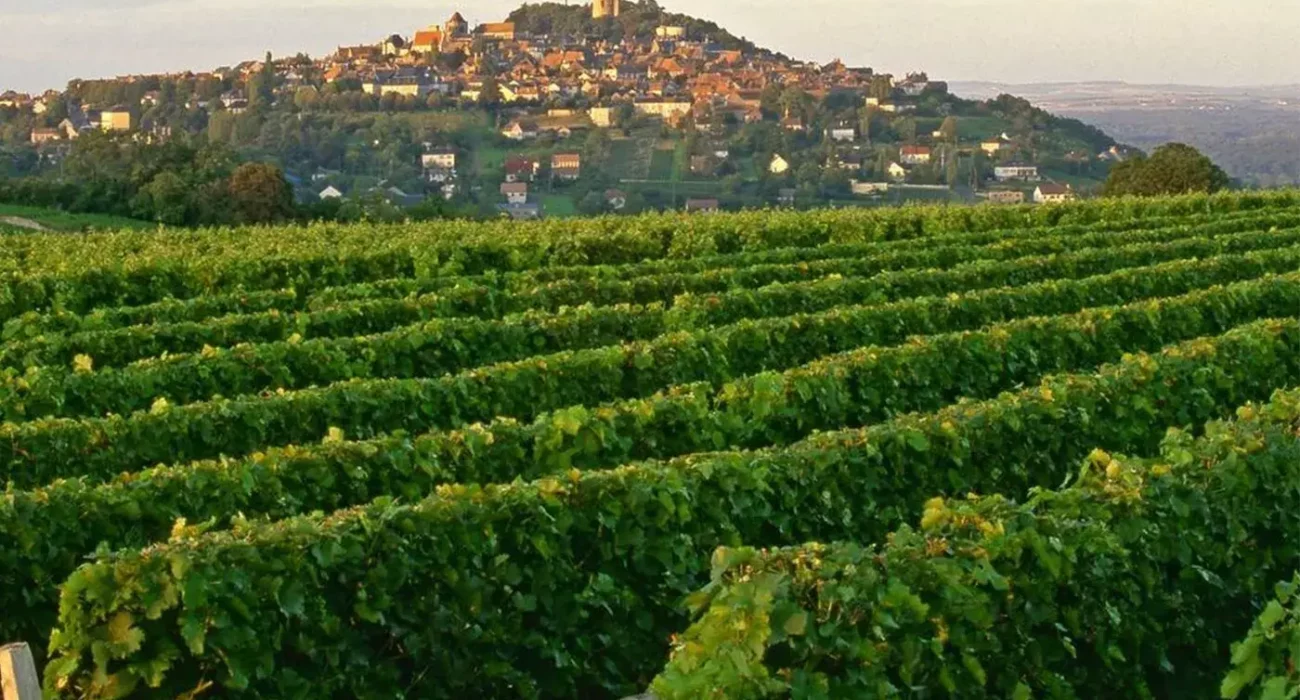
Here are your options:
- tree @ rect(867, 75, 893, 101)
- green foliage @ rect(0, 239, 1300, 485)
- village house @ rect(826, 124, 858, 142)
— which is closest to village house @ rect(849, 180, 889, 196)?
village house @ rect(826, 124, 858, 142)

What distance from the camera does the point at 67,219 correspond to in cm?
5500

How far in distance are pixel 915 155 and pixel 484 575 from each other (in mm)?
97520

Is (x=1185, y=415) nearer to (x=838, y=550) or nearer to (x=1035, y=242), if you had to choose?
(x=838, y=550)

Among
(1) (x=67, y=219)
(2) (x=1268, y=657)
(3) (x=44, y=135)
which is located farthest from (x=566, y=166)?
(2) (x=1268, y=657)

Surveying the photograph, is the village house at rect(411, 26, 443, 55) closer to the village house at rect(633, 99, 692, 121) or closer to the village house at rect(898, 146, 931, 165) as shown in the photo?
the village house at rect(633, 99, 692, 121)

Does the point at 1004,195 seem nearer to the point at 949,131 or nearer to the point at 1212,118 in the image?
the point at 949,131

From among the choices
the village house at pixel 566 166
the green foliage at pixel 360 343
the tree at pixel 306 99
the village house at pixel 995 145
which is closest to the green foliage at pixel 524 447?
the green foliage at pixel 360 343

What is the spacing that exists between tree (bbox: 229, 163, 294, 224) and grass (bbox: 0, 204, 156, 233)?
9.74ft

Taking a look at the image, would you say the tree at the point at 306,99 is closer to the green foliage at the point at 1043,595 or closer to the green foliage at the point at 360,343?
the green foliage at the point at 360,343

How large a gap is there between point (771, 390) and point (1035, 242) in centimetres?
1770

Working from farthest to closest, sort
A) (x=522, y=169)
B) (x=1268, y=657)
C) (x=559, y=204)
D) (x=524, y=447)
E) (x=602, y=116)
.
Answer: (x=602, y=116), (x=522, y=169), (x=559, y=204), (x=524, y=447), (x=1268, y=657)

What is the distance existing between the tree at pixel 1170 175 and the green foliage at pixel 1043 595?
50.2m

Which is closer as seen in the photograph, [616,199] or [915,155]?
[616,199]

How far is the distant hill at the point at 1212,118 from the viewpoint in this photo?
2788 cm
